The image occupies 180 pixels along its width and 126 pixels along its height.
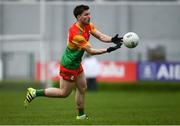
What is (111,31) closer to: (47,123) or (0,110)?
(0,110)

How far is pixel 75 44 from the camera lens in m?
16.5

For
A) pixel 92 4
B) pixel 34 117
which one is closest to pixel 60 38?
pixel 92 4

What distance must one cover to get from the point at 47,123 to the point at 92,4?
91.8 feet

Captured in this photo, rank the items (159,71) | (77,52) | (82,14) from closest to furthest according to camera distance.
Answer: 1. (82,14)
2. (77,52)
3. (159,71)

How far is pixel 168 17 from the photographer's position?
43.0 meters

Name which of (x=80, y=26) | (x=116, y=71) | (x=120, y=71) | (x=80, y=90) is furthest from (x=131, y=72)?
(x=80, y=26)

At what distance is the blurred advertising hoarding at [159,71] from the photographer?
37500 millimetres

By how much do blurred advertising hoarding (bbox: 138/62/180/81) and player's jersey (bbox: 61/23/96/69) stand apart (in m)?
20.9

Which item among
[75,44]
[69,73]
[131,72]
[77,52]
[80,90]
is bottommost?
[80,90]

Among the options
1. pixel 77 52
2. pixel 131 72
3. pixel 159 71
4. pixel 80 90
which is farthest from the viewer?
pixel 159 71

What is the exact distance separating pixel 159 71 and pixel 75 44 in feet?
71.0

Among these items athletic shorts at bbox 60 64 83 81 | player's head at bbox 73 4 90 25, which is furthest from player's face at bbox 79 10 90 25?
athletic shorts at bbox 60 64 83 81

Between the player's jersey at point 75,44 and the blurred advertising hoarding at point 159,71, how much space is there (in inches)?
821

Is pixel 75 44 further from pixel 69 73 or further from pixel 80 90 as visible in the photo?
pixel 80 90
